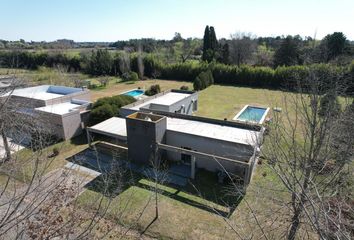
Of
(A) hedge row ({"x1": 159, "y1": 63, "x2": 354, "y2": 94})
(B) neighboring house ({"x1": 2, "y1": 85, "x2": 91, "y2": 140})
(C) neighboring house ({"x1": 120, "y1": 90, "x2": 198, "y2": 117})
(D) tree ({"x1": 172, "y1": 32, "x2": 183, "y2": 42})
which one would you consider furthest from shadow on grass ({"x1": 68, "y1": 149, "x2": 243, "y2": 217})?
(D) tree ({"x1": 172, "y1": 32, "x2": 183, "y2": 42})

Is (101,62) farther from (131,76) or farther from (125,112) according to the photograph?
(125,112)

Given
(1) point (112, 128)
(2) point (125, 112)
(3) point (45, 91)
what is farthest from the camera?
(3) point (45, 91)

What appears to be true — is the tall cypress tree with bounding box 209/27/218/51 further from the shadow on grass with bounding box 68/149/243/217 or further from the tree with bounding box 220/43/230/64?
the shadow on grass with bounding box 68/149/243/217

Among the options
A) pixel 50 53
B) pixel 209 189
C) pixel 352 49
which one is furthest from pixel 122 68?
pixel 352 49

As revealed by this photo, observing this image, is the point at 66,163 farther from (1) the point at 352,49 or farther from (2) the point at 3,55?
(1) the point at 352,49

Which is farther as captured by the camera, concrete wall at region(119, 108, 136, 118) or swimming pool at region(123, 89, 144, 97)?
swimming pool at region(123, 89, 144, 97)

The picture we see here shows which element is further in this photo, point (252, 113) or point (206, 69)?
point (206, 69)

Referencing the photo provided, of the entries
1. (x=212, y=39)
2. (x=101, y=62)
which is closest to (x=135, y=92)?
(x=101, y=62)

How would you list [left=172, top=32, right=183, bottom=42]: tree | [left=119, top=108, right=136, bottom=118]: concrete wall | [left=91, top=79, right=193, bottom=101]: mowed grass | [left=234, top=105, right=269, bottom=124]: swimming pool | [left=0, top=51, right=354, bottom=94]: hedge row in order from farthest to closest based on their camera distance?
[left=172, top=32, right=183, bottom=42]: tree → [left=0, top=51, right=354, bottom=94]: hedge row → [left=91, top=79, right=193, bottom=101]: mowed grass → [left=234, top=105, right=269, bottom=124]: swimming pool → [left=119, top=108, right=136, bottom=118]: concrete wall
